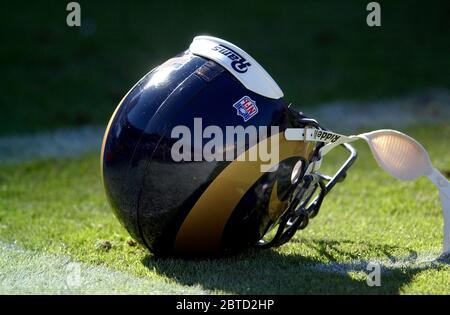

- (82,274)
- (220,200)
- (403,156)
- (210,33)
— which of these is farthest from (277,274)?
(210,33)

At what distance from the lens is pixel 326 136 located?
14.6 feet

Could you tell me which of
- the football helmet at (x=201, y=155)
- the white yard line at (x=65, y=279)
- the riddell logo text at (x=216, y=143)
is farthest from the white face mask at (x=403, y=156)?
the white yard line at (x=65, y=279)

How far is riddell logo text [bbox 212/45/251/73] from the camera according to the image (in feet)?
13.7

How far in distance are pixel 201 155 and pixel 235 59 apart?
589 mm

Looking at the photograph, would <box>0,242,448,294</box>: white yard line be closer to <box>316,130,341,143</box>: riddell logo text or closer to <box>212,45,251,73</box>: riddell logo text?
<box>316,130,341,143</box>: riddell logo text

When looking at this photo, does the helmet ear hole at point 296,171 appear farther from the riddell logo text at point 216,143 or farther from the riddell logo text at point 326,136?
the riddell logo text at point 216,143

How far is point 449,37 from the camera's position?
36.3ft

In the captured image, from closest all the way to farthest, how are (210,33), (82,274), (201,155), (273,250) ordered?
(201,155)
(82,274)
(273,250)
(210,33)

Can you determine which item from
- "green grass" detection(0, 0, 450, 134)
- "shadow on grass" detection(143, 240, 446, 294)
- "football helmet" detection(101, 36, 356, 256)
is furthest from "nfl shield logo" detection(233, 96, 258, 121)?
"green grass" detection(0, 0, 450, 134)

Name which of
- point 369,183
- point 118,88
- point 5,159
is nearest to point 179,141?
point 369,183

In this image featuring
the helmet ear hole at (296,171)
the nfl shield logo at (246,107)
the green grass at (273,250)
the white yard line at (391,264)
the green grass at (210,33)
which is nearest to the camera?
the green grass at (273,250)

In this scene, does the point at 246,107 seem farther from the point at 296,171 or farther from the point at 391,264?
the point at 391,264

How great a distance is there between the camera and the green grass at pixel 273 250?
3.98 metres

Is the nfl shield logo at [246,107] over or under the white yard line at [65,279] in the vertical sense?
over
